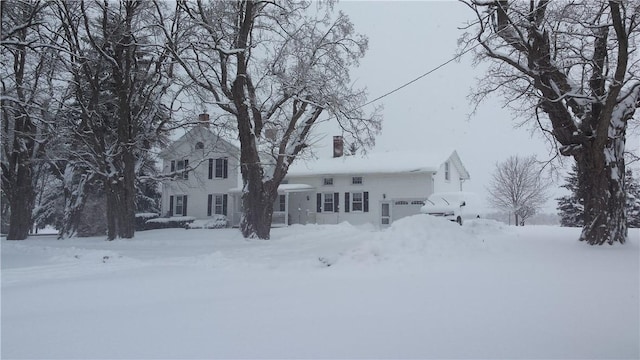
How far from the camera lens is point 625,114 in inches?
516

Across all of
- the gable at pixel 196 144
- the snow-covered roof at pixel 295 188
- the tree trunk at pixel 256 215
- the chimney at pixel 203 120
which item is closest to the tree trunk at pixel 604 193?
the tree trunk at pixel 256 215

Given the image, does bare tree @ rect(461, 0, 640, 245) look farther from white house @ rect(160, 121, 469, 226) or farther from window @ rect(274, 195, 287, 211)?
window @ rect(274, 195, 287, 211)

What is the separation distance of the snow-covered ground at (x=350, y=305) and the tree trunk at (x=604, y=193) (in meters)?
0.97

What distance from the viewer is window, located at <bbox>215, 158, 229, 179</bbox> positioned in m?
37.4

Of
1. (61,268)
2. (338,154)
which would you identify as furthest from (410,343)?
(338,154)

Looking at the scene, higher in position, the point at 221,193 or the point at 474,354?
the point at 221,193

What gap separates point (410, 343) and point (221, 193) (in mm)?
33063

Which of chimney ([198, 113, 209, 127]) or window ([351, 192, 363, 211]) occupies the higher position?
chimney ([198, 113, 209, 127])

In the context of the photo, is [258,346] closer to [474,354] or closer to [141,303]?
[474,354]

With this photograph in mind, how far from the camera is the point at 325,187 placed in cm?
3438

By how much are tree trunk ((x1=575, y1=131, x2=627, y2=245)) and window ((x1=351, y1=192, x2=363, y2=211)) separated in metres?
20.2

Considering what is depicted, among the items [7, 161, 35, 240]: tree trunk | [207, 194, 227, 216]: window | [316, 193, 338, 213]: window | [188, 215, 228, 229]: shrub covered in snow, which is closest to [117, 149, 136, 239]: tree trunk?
[7, 161, 35, 240]: tree trunk

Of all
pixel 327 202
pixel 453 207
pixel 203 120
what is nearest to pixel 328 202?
pixel 327 202

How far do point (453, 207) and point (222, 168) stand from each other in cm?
1887
